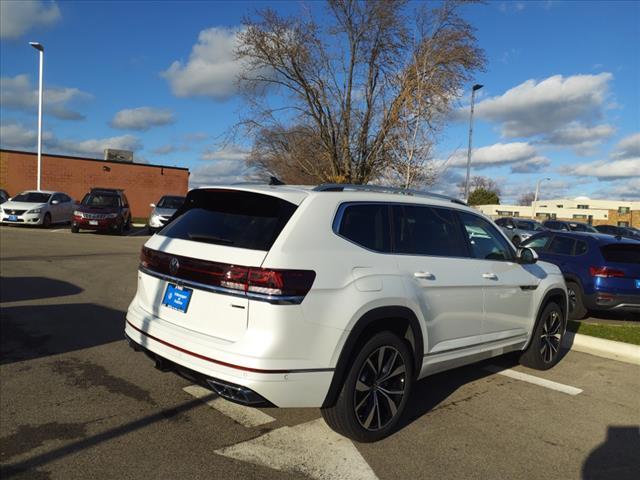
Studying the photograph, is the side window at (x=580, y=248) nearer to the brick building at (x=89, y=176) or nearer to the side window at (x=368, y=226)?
the side window at (x=368, y=226)

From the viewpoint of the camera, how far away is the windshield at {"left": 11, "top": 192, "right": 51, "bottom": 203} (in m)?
22.7

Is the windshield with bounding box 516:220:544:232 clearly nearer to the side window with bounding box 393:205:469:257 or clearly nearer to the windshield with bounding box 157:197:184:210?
the windshield with bounding box 157:197:184:210

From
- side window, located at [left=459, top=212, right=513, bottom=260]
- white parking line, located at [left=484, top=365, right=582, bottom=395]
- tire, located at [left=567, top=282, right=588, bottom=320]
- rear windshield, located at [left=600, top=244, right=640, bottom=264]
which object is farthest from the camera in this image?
tire, located at [left=567, top=282, right=588, bottom=320]

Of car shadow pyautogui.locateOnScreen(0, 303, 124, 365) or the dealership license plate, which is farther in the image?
car shadow pyautogui.locateOnScreen(0, 303, 124, 365)

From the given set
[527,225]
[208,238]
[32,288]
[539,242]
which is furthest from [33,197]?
[527,225]

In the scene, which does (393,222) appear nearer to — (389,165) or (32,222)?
(389,165)

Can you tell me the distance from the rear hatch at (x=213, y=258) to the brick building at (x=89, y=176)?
3811 centimetres

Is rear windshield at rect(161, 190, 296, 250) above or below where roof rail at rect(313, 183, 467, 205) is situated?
below

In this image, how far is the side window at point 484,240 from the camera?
4992mm

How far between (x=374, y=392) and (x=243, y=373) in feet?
3.62

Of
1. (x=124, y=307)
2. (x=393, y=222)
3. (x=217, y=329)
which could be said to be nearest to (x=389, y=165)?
(x=124, y=307)

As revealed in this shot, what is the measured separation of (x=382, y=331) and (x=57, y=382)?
3.00 metres

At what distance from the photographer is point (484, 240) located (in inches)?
204

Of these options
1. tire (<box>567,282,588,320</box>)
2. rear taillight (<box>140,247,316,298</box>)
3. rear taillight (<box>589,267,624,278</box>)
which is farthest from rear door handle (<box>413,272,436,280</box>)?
rear taillight (<box>589,267,624,278</box>)
